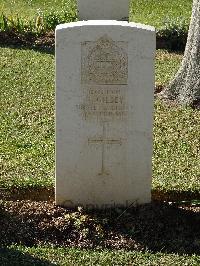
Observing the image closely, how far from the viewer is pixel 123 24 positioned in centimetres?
558

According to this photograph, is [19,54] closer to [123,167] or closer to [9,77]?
[9,77]

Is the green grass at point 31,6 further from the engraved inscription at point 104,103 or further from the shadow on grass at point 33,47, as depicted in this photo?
the engraved inscription at point 104,103

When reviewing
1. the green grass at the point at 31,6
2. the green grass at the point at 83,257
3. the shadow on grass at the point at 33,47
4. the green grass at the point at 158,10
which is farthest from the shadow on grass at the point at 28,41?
the green grass at the point at 83,257

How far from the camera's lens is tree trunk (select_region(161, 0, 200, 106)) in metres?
8.84

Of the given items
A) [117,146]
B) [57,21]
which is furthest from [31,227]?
[57,21]

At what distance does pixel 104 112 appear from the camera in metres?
5.81

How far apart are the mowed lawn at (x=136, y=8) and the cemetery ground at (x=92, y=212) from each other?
6289 millimetres

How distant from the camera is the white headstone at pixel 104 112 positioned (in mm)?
5590

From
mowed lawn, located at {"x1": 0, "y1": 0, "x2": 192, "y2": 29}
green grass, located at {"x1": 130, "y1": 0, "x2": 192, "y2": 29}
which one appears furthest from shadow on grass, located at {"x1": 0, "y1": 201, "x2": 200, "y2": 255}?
mowed lawn, located at {"x1": 0, "y1": 0, "x2": 192, "y2": 29}

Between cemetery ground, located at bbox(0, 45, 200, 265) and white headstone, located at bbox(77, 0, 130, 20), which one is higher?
white headstone, located at bbox(77, 0, 130, 20)

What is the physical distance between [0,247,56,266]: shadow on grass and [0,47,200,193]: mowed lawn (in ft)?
4.09

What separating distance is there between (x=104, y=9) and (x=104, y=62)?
7312 mm

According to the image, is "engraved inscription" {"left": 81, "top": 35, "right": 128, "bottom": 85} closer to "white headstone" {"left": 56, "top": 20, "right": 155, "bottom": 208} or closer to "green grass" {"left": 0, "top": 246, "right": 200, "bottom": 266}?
"white headstone" {"left": 56, "top": 20, "right": 155, "bottom": 208}

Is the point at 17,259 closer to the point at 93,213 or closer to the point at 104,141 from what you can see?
the point at 93,213
